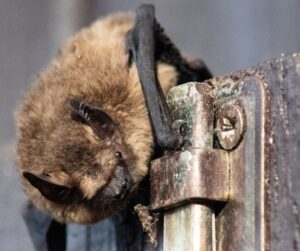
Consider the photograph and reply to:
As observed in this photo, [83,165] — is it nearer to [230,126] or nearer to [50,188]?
[50,188]

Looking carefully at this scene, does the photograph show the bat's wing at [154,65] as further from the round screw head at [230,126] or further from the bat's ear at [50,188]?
the bat's ear at [50,188]

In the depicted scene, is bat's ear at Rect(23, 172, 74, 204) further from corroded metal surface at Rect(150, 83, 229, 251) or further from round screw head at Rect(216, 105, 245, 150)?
round screw head at Rect(216, 105, 245, 150)

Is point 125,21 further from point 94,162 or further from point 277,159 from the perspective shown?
point 277,159

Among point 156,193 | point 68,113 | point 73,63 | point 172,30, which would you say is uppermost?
point 172,30

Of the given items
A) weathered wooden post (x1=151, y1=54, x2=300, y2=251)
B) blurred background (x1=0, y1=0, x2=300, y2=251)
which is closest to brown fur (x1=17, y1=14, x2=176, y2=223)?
weathered wooden post (x1=151, y1=54, x2=300, y2=251)

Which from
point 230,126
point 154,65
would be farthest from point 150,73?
point 230,126

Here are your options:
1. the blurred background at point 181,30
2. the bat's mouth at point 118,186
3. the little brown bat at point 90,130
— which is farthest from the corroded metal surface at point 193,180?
the blurred background at point 181,30

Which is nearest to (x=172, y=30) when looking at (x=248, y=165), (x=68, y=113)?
(x=68, y=113)
